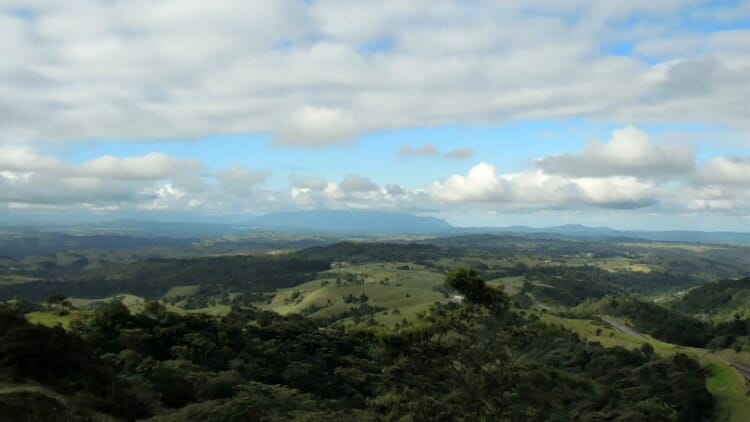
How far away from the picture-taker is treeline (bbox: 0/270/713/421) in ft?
120

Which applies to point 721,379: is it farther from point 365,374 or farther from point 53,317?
point 53,317

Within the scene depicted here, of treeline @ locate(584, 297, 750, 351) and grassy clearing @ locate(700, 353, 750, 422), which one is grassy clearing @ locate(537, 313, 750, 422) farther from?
treeline @ locate(584, 297, 750, 351)

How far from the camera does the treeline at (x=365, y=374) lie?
3669 centimetres

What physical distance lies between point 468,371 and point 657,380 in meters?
69.6

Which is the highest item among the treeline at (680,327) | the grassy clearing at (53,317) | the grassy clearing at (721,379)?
the grassy clearing at (53,317)

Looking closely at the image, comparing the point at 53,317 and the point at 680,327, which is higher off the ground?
the point at 53,317

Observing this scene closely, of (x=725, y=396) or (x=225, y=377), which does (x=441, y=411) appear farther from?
(x=725, y=396)

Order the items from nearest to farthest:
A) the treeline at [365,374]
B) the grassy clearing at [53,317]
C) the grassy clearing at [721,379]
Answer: the treeline at [365,374]
the grassy clearing at [721,379]
the grassy clearing at [53,317]

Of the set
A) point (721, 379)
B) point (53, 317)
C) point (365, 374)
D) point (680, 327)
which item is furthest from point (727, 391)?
point (53, 317)

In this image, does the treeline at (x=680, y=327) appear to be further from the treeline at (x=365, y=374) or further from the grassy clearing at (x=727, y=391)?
the treeline at (x=365, y=374)

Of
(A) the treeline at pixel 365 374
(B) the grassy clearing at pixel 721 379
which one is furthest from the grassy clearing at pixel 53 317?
(B) the grassy clearing at pixel 721 379

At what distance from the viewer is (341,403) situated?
6188 cm

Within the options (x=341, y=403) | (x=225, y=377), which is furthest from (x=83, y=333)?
(x=341, y=403)

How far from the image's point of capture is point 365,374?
57219 millimetres
